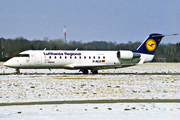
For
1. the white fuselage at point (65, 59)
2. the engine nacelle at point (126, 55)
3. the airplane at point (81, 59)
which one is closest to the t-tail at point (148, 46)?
the airplane at point (81, 59)

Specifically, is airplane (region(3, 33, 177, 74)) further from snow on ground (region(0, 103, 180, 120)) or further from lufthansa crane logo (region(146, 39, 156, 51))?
snow on ground (region(0, 103, 180, 120))

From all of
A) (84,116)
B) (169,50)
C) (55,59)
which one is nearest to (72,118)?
(84,116)

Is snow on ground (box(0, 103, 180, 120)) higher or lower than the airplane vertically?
lower

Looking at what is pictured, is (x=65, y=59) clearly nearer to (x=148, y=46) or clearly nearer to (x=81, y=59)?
(x=81, y=59)

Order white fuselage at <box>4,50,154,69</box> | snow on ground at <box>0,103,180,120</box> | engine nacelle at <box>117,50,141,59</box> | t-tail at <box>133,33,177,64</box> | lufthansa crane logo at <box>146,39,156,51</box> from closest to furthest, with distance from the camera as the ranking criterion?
snow on ground at <box>0,103,180,120</box> → white fuselage at <box>4,50,154,69</box> → engine nacelle at <box>117,50,141,59</box> → t-tail at <box>133,33,177,64</box> → lufthansa crane logo at <box>146,39,156,51</box>

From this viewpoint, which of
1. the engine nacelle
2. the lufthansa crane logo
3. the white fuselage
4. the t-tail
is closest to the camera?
the white fuselage

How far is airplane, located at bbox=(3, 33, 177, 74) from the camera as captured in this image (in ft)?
94.0

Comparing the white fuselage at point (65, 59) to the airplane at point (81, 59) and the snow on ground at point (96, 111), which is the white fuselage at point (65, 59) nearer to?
the airplane at point (81, 59)

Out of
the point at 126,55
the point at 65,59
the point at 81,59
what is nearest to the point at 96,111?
the point at 65,59

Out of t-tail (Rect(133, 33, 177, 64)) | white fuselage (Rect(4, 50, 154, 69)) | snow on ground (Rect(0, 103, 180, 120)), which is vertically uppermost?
t-tail (Rect(133, 33, 177, 64))

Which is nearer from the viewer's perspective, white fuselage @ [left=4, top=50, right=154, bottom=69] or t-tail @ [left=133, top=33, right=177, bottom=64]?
white fuselage @ [left=4, top=50, right=154, bottom=69]

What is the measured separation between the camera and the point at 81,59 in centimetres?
3009

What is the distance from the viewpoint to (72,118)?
888 centimetres

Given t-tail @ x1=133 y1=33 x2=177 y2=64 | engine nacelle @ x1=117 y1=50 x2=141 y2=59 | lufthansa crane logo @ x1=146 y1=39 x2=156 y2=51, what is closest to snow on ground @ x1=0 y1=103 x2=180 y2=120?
engine nacelle @ x1=117 y1=50 x2=141 y2=59
